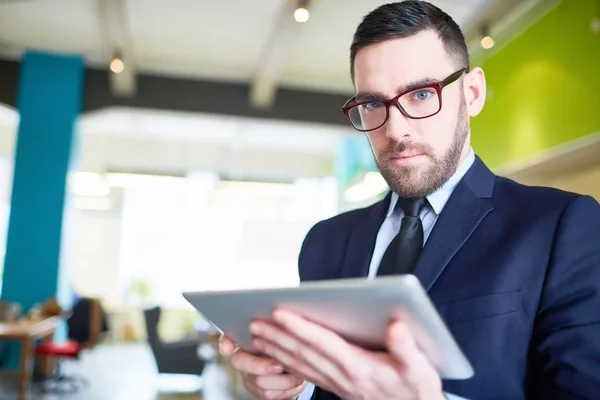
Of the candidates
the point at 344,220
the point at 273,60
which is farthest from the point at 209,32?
the point at 344,220

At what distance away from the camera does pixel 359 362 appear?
29.3 inches

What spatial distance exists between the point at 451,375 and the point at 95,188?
12.2 m

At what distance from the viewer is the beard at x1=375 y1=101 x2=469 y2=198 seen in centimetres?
114

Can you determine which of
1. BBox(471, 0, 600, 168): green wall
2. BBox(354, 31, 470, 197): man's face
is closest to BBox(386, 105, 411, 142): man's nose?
BBox(354, 31, 470, 197): man's face

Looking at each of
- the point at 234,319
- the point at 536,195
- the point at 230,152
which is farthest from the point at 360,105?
the point at 230,152

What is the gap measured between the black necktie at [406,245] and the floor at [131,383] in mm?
5697

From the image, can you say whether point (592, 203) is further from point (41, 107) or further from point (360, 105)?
point (41, 107)

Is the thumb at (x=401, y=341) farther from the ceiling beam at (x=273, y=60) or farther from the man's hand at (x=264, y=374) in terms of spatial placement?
the ceiling beam at (x=273, y=60)

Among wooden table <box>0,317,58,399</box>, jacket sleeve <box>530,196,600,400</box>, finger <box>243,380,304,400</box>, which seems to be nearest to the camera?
jacket sleeve <box>530,196,600,400</box>

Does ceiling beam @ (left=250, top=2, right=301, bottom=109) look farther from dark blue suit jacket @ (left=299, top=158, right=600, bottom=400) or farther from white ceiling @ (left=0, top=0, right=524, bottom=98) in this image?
dark blue suit jacket @ (left=299, top=158, right=600, bottom=400)

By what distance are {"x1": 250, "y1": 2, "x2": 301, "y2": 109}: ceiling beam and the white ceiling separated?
0.02 meters

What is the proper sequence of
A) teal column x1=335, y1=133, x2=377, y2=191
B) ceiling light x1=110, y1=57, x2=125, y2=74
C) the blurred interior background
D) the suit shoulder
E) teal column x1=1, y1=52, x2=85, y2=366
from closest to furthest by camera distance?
the suit shoulder, the blurred interior background, ceiling light x1=110, y1=57, x2=125, y2=74, teal column x1=1, y1=52, x2=85, y2=366, teal column x1=335, y1=133, x2=377, y2=191

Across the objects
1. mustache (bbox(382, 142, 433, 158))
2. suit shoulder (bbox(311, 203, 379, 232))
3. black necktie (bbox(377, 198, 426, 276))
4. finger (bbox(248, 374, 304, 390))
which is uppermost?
mustache (bbox(382, 142, 433, 158))

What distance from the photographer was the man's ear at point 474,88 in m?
1.22
